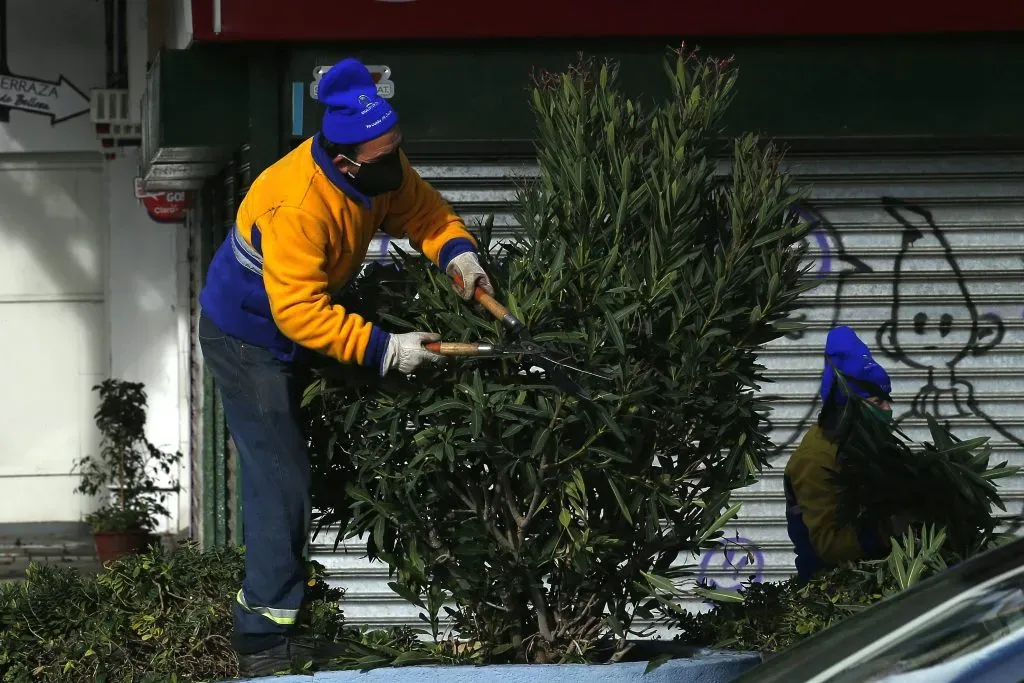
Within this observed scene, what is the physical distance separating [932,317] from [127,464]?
6835mm

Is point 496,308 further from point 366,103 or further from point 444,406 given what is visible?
point 366,103

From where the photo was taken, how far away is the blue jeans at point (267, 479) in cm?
452

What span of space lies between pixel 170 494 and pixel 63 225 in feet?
9.36

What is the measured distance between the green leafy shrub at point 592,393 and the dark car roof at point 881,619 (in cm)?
149

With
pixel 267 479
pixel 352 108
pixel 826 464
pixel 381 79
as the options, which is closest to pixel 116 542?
pixel 381 79

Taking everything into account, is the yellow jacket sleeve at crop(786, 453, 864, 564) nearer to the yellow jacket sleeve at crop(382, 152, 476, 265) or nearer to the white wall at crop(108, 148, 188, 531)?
the yellow jacket sleeve at crop(382, 152, 476, 265)

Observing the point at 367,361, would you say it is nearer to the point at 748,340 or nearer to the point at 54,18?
the point at 748,340

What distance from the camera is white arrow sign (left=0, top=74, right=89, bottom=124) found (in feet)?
41.4

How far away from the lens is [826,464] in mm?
6020

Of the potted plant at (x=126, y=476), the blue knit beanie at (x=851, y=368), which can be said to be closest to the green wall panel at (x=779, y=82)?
the blue knit beanie at (x=851, y=368)

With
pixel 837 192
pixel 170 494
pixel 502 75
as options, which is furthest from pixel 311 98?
pixel 170 494

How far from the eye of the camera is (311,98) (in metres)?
7.14

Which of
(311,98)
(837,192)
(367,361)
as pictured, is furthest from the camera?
(837,192)

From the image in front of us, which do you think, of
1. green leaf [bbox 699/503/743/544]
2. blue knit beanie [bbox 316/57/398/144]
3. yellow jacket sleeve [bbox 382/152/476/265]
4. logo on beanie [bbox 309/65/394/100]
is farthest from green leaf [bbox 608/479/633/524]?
logo on beanie [bbox 309/65/394/100]
